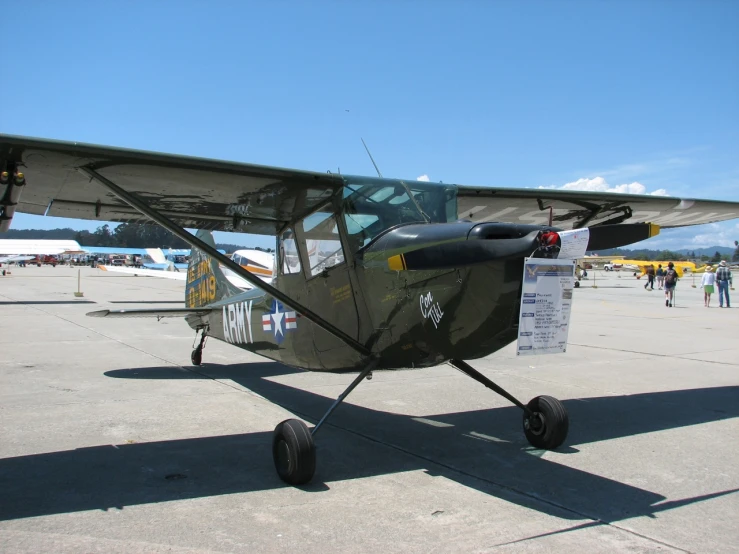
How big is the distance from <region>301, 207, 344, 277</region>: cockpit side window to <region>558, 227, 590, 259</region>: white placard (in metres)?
1.94

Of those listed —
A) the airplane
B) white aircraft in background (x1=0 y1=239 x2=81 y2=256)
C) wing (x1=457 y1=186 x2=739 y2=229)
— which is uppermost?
white aircraft in background (x1=0 y1=239 x2=81 y2=256)

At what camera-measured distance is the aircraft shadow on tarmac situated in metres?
4.05

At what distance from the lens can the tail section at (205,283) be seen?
353 inches

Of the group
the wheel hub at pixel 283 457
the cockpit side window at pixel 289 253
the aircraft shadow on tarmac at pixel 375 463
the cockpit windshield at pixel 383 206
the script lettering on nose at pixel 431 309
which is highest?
the cockpit windshield at pixel 383 206

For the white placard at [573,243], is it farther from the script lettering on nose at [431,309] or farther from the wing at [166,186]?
the wing at [166,186]

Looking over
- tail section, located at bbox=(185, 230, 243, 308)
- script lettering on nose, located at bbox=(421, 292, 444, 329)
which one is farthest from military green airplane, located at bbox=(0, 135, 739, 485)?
tail section, located at bbox=(185, 230, 243, 308)

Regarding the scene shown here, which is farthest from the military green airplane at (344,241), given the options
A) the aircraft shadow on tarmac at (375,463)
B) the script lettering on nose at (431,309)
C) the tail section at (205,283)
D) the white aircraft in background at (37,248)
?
the white aircraft in background at (37,248)

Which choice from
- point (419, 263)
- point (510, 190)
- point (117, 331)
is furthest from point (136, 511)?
point (117, 331)

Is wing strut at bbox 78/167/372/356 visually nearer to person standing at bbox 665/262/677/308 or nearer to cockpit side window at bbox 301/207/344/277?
cockpit side window at bbox 301/207/344/277

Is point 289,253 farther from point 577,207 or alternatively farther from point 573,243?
point 577,207

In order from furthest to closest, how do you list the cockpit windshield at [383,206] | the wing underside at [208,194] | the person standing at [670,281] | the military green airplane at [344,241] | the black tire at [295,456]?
1. the person standing at [670,281]
2. the cockpit windshield at [383,206]
3. the wing underside at [208,194]
4. the black tire at [295,456]
5. the military green airplane at [344,241]

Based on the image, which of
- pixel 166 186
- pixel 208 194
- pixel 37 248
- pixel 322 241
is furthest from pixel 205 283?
pixel 37 248

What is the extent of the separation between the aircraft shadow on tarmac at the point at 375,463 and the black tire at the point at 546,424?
0.11 metres

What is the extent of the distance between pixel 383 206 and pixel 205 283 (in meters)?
5.27
